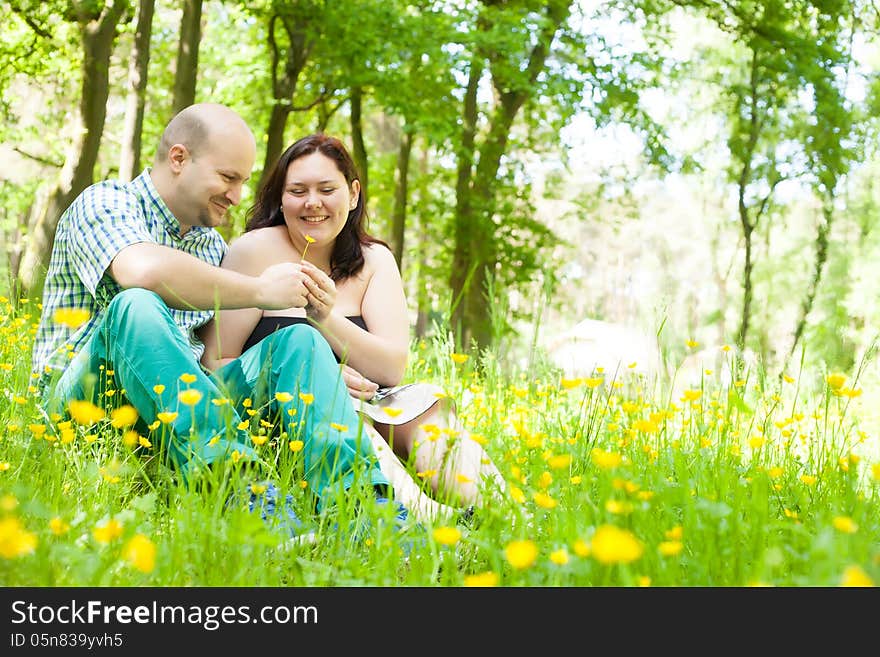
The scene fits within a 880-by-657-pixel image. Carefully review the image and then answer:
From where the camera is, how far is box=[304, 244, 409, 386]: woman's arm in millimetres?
3025

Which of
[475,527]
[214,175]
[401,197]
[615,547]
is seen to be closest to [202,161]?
[214,175]

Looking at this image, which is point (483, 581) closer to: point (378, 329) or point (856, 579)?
point (856, 579)

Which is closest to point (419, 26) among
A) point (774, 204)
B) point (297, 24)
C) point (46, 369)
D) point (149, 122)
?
point (297, 24)

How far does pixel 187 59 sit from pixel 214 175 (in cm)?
649

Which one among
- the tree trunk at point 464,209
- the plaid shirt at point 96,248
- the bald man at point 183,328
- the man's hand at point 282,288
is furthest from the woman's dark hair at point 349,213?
the tree trunk at point 464,209

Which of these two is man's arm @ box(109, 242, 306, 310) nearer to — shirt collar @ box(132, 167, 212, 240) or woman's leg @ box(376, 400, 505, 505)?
shirt collar @ box(132, 167, 212, 240)

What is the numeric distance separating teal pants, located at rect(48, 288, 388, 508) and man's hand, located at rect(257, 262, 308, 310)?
0.13 meters

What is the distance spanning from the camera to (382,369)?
312 centimetres

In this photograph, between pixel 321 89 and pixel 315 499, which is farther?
pixel 321 89

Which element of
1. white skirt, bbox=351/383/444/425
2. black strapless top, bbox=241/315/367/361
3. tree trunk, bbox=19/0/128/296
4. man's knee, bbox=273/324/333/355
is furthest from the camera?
tree trunk, bbox=19/0/128/296

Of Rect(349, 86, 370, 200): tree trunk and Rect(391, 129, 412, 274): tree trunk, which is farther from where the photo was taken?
Rect(391, 129, 412, 274): tree trunk

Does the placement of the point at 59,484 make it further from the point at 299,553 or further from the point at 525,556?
the point at 525,556

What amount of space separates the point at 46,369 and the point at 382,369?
1126 mm

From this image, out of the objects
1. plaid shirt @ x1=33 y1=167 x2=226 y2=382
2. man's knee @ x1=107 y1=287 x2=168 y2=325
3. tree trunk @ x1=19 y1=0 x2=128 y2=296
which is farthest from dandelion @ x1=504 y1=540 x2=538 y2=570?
tree trunk @ x1=19 y1=0 x2=128 y2=296
